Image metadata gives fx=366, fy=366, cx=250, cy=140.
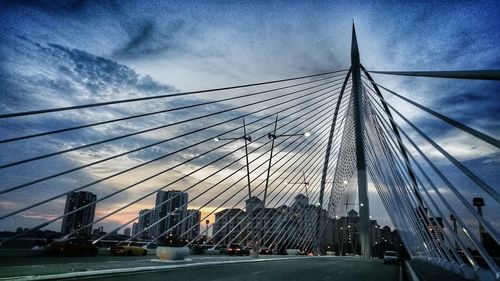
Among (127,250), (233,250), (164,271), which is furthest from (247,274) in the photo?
(233,250)

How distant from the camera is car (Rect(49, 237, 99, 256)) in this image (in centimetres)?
2214

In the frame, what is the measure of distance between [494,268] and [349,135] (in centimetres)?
3261

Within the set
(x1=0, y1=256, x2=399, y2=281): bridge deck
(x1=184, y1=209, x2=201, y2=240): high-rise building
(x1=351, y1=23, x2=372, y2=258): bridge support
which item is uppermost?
(x1=351, y1=23, x2=372, y2=258): bridge support

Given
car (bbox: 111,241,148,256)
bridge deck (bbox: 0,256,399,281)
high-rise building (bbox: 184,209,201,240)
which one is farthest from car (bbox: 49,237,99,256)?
high-rise building (bbox: 184,209,201,240)

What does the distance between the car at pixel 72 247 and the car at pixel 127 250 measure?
2.04 m

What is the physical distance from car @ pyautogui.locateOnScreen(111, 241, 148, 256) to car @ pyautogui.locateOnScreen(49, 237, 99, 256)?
2041mm

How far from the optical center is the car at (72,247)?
72.6 feet

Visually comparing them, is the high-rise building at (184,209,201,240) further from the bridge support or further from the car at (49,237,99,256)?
the bridge support

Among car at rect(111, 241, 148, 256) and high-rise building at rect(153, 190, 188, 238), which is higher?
high-rise building at rect(153, 190, 188, 238)

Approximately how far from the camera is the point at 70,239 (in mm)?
23719

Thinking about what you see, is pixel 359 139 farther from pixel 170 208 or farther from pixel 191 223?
pixel 191 223

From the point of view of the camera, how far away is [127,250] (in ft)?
90.4

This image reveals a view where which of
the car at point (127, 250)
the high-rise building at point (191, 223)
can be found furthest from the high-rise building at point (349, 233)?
the car at point (127, 250)

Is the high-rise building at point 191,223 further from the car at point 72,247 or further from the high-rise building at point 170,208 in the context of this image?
the car at point 72,247
